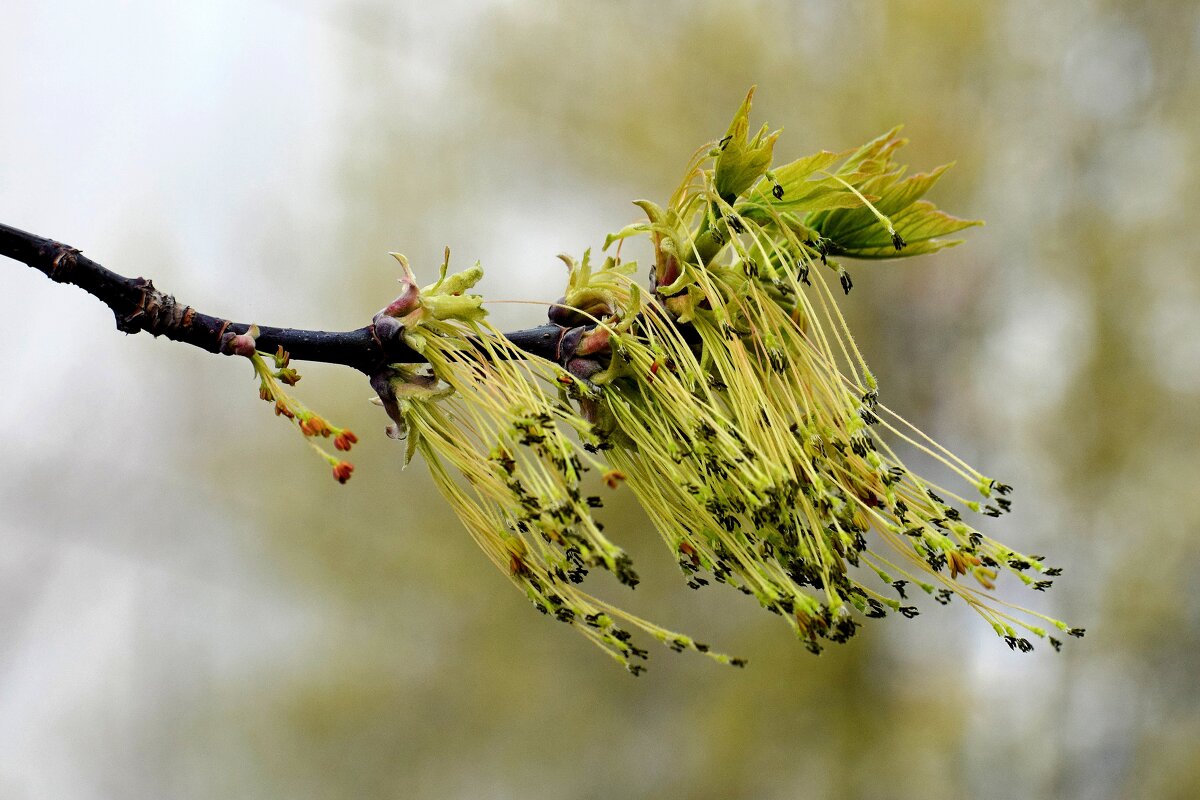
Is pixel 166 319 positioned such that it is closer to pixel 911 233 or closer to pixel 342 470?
pixel 342 470

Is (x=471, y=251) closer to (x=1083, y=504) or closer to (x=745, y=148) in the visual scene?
(x=1083, y=504)

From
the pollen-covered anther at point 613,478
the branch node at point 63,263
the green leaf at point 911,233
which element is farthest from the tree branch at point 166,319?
the green leaf at point 911,233

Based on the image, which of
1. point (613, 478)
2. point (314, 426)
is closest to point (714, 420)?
point (613, 478)

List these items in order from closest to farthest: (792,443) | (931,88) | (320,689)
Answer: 1. (792,443)
2. (320,689)
3. (931,88)

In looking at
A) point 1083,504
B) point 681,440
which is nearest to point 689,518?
point 681,440

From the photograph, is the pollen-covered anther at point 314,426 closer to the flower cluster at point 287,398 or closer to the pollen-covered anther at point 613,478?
the flower cluster at point 287,398

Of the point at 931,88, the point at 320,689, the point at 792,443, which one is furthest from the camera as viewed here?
the point at 931,88

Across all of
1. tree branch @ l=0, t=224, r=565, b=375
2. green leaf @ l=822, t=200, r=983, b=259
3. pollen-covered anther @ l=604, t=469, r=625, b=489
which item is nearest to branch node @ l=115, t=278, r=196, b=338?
tree branch @ l=0, t=224, r=565, b=375

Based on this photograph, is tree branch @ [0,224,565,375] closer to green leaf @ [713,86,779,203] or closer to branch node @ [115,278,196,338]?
branch node @ [115,278,196,338]
